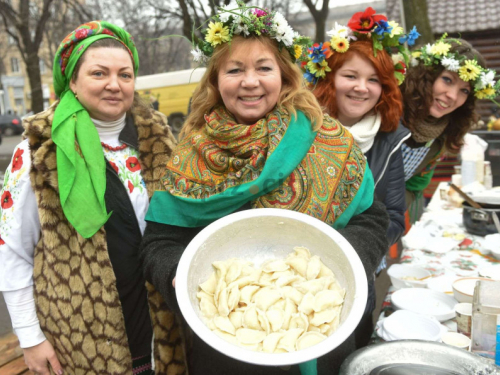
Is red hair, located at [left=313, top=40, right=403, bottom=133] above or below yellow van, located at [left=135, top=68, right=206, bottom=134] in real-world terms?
above

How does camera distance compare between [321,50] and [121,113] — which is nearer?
[121,113]

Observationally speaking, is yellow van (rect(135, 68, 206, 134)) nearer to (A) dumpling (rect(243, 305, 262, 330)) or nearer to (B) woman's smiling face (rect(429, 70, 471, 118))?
(B) woman's smiling face (rect(429, 70, 471, 118))

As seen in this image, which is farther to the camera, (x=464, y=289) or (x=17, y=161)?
(x=464, y=289)

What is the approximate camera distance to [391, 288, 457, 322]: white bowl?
1.80 m

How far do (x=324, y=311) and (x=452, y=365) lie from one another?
36cm

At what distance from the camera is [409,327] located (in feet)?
5.54

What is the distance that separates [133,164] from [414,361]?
53.5 inches

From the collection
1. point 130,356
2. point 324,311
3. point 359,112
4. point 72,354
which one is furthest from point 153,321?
point 359,112

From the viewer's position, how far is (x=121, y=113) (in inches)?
73.7

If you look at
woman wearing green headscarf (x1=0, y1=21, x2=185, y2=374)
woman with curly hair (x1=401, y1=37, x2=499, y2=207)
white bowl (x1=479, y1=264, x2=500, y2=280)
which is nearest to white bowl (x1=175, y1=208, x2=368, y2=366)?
woman wearing green headscarf (x1=0, y1=21, x2=185, y2=374)

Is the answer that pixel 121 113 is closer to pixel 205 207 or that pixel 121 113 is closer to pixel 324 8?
pixel 205 207

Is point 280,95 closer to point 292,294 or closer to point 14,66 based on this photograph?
point 292,294

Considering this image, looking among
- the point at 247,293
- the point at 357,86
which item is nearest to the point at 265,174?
the point at 247,293

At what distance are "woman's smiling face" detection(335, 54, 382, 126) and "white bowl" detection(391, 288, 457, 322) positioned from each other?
93 centimetres
